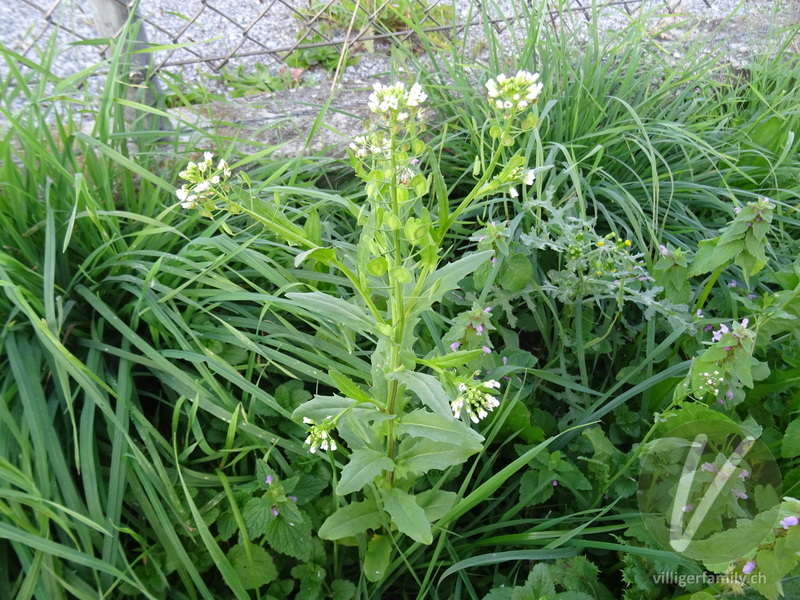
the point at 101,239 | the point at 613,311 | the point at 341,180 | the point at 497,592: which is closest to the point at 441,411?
the point at 497,592

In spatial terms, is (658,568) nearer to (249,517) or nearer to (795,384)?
(795,384)

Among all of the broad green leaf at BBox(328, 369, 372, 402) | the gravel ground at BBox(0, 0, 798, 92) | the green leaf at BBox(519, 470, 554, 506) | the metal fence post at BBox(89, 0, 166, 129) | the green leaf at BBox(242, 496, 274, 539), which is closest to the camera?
the broad green leaf at BBox(328, 369, 372, 402)

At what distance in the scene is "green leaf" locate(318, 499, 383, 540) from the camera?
4.17 feet

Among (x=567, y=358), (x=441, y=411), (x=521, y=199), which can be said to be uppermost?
(x=521, y=199)

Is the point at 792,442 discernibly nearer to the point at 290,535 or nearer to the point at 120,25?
the point at 290,535

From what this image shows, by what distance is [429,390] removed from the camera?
3.22ft

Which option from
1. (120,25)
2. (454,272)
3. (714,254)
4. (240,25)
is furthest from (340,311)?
(240,25)

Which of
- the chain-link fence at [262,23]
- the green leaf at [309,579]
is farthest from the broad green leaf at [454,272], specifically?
the chain-link fence at [262,23]

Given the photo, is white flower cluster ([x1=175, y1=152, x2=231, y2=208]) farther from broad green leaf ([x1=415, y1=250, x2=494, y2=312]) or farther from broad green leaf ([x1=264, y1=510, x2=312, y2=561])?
broad green leaf ([x1=264, y1=510, x2=312, y2=561])

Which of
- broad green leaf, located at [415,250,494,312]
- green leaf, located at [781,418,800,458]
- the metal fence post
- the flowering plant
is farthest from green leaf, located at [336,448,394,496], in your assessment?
the metal fence post

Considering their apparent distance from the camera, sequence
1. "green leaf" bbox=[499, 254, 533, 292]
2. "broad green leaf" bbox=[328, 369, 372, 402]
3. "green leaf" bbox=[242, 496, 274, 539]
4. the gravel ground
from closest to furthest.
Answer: "broad green leaf" bbox=[328, 369, 372, 402] < "green leaf" bbox=[242, 496, 274, 539] < "green leaf" bbox=[499, 254, 533, 292] < the gravel ground

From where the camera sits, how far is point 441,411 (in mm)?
951

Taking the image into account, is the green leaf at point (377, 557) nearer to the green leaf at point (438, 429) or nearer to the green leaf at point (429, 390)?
the green leaf at point (438, 429)

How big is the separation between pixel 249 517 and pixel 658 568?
3.24 ft
